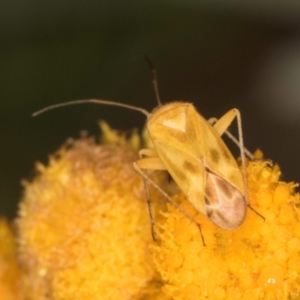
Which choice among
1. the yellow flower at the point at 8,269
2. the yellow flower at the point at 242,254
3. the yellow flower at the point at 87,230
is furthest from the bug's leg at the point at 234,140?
the yellow flower at the point at 8,269

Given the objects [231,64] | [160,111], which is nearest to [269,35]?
[231,64]

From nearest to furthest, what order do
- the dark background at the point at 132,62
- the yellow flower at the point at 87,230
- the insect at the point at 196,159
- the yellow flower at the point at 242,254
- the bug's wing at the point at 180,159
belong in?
the yellow flower at the point at 242,254 < the insect at the point at 196,159 < the bug's wing at the point at 180,159 < the yellow flower at the point at 87,230 < the dark background at the point at 132,62

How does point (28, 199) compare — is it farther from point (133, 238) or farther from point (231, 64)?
point (231, 64)

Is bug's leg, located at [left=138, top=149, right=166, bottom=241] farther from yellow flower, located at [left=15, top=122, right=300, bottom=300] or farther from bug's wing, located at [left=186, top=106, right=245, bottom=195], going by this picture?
bug's wing, located at [left=186, top=106, right=245, bottom=195]

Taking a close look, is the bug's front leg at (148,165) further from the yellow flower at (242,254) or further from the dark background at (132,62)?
the dark background at (132,62)

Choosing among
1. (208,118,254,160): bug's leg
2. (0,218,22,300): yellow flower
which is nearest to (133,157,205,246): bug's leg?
(208,118,254,160): bug's leg

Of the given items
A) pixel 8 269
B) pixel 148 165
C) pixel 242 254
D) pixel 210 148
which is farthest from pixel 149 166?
pixel 8 269
